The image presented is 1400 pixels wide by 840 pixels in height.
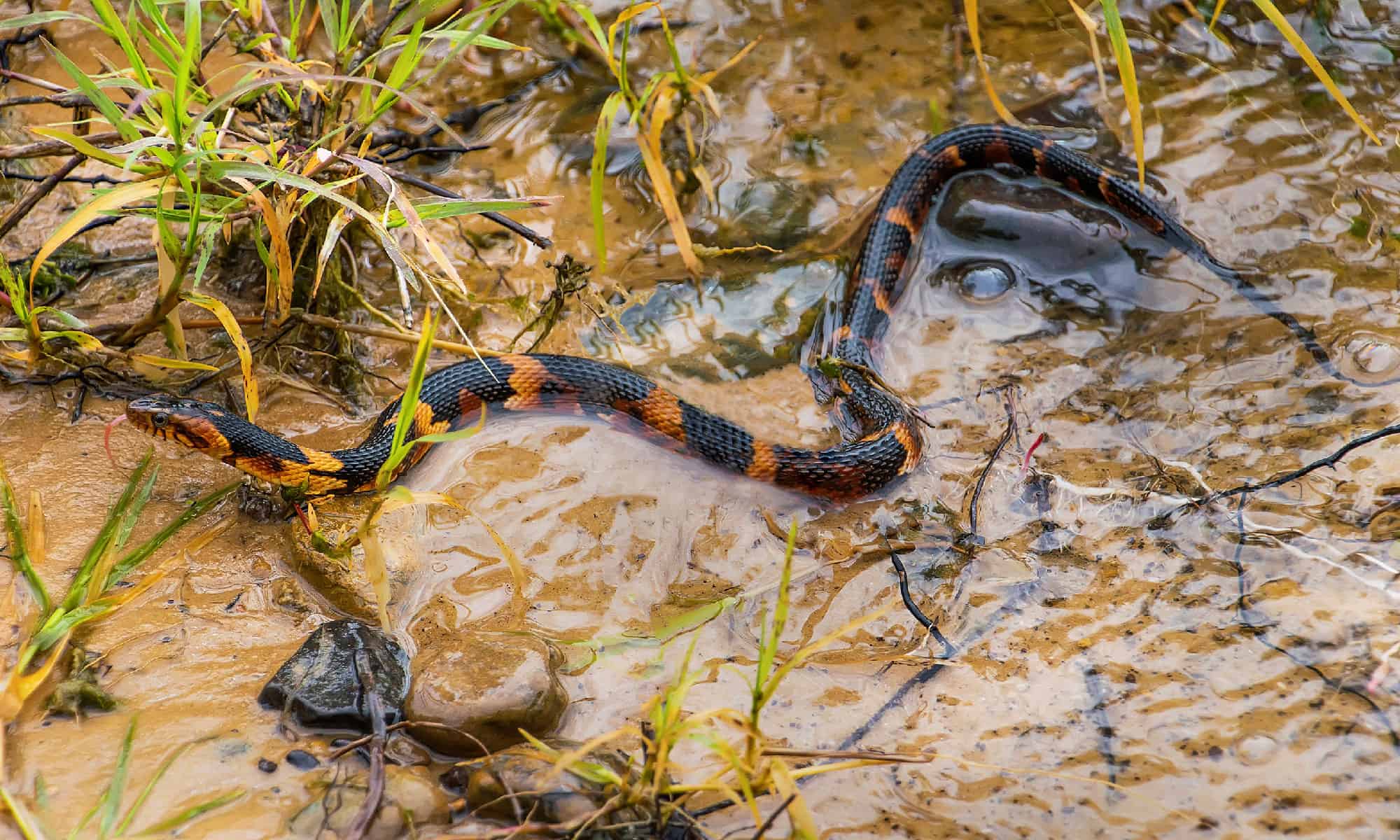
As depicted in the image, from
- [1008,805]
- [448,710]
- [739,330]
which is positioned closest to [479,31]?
[739,330]

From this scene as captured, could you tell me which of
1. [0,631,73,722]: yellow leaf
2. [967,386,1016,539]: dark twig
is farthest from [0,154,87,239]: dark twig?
[967,386,1016,539]: dark twig

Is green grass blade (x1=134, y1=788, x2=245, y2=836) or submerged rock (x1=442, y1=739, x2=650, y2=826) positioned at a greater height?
green grass blade (x1=134, y1=788, x2=245, y2=836)

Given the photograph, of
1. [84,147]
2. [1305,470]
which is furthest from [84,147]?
[1305,470]

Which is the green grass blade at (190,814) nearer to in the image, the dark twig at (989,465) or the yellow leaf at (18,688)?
the yellow leaf at (18,688)

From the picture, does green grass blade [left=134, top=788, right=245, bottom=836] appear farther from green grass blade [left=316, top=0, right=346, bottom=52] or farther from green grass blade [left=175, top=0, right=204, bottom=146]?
green grass blade [left=316, top=0, right=346, bottom=52]

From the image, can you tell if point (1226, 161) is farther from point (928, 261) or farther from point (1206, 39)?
point (928, 261)

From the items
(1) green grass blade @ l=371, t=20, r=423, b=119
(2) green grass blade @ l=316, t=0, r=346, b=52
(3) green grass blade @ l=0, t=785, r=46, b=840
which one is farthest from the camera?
(2) green grass blade @ l=316, t=0, r=346, b=52

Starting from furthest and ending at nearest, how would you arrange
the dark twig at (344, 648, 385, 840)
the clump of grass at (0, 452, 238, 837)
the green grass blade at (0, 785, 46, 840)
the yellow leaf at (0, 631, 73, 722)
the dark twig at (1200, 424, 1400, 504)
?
the dark twig at (1200, 424, 1400, 504), the yellow leaf at (0, 631, 73, 722), the clump of grass at (0, 452, 238, 837), the dark twig at (344, 648, 385, 840), the green grass blade at (0, 785, 46, 840)

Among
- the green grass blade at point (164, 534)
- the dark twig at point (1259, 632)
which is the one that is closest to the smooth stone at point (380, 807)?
the green grass blade at point (164, 534)
